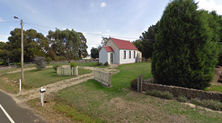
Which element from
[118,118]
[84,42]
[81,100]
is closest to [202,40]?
[118,118]

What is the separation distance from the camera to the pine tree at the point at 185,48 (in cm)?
568

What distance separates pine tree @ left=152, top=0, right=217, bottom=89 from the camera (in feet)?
18.6

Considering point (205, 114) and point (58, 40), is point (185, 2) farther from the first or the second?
point (58, 40)

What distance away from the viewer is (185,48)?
A: 19.6 feet

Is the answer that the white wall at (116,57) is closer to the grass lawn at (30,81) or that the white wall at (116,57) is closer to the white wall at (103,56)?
the white wall at (103,56)

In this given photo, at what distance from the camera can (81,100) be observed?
18.9 feet

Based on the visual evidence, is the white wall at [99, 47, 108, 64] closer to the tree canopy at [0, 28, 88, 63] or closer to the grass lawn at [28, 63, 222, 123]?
the grass lawn at [28, 63, 222, 123]

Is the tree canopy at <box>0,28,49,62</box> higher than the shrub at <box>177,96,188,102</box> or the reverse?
higher

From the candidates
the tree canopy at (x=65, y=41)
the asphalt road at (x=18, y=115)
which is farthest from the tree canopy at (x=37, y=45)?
the asphalt road at (x=18, y=115)

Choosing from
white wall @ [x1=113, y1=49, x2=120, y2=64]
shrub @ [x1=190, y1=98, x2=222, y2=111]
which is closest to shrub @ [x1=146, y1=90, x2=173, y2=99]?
shrub @ [x1=190, y1=98, x2=222, y2=111]

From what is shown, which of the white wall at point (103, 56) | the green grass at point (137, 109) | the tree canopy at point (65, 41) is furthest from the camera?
the tree canopy at point (65, 41)

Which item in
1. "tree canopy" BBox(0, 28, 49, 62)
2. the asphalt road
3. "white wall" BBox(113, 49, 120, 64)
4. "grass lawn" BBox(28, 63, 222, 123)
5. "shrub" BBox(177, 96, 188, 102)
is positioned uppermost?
"tree canopy" BBox(0, 28, 49, 62)

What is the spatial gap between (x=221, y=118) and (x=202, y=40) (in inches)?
158

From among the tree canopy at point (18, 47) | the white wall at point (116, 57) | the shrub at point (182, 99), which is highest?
the tree canopy at point (18, 47)
